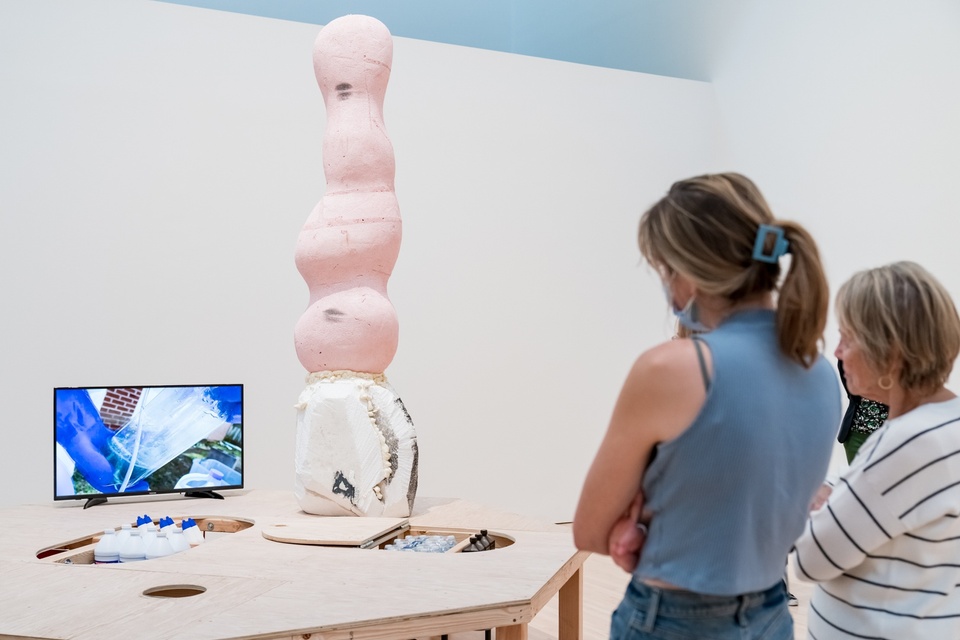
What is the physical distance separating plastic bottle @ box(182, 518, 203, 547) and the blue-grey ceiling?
3.74 meters

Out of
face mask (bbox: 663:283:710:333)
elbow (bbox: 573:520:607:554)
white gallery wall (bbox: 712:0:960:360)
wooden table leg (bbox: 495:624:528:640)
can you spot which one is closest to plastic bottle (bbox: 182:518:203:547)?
wooden table leg (bbox: 495:624:528:640)

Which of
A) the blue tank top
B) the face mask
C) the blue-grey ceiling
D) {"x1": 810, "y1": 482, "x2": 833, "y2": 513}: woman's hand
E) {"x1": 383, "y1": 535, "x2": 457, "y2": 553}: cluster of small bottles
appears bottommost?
{"x1": 383, "y1": 535, "x2": 457, "y2": 553}: cluster of small bottles

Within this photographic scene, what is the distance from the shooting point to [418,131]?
17.4 ft

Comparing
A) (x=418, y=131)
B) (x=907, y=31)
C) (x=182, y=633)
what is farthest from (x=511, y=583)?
(x=907, y=31)

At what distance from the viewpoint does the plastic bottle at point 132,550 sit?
271 centimetres

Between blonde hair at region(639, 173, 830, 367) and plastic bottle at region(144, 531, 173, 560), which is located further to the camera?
plastic bottle at region(144, 531, 173, 560)

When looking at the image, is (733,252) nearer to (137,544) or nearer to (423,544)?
(423,544)

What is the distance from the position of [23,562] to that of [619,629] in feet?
6.37

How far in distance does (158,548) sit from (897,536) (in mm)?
2044

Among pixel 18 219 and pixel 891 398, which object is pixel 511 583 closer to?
pixel 891 398

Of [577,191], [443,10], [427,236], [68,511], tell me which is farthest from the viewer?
[443,10]

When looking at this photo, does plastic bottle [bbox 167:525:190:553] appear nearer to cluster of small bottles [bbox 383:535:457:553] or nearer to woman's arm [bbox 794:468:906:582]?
cluster of small bottles [bbox 383:535:457:553]

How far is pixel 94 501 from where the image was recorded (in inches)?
139

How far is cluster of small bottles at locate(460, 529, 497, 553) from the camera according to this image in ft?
9.39
